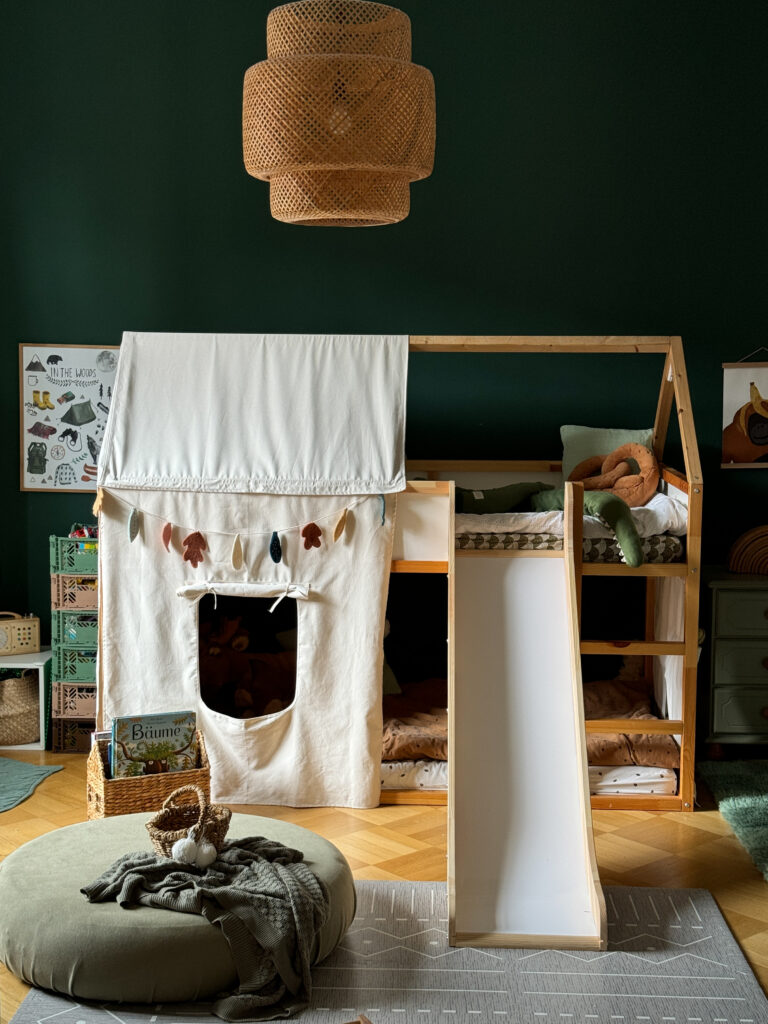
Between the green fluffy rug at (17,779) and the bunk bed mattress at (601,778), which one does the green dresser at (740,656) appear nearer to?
the bunk bed mattress at (601,778)

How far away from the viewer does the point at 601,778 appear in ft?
13.5

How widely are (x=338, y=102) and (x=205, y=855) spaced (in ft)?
5.69

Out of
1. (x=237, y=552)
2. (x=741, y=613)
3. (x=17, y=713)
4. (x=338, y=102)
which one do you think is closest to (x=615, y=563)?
(x=741, y=613)

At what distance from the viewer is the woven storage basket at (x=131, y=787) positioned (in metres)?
3.40

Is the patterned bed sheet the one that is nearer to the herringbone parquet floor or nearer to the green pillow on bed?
the green pillow on bed

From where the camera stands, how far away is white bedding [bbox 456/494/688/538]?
3.87 m

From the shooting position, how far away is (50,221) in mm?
4910

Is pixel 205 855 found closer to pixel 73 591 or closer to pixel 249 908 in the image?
pixel 249 908

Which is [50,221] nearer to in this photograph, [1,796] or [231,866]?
[1,796]

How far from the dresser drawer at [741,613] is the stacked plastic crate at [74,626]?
7.72 ft

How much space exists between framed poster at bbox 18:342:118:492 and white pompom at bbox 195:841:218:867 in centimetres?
→ 245

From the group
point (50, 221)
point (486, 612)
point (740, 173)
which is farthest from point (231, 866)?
point (740, 173)

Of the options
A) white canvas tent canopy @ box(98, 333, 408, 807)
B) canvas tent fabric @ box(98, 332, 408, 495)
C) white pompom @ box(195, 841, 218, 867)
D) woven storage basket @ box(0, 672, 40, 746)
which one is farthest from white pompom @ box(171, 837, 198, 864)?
woven storage basket @ box(0, 672, 40, 746)

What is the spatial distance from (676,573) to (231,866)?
6.27ft
